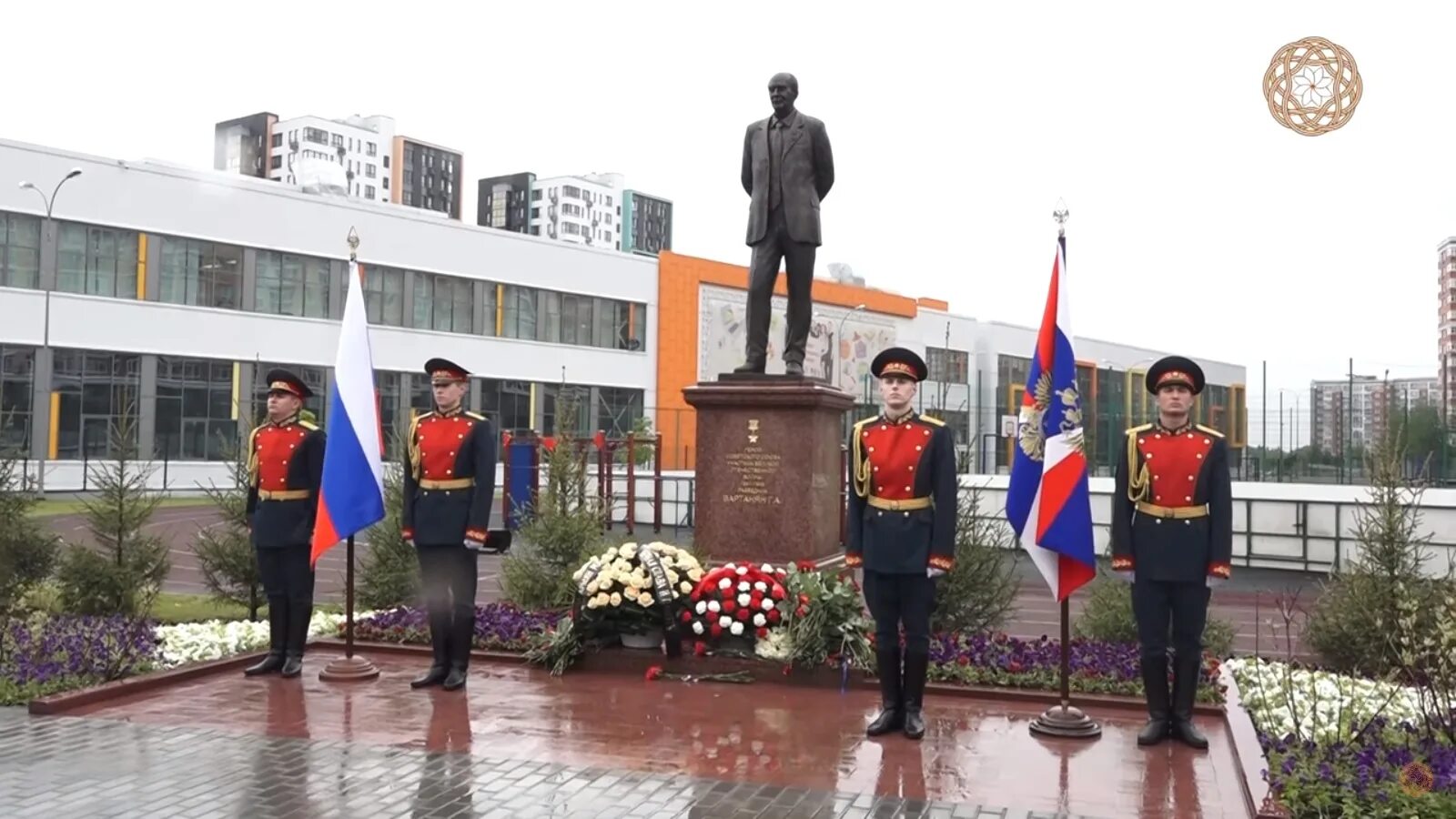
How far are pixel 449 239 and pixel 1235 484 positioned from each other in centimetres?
2934

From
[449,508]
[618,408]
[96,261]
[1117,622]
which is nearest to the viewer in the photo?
[449,508]

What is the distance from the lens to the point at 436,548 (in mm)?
7949

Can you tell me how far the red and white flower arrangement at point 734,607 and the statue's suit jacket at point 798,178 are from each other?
9.76 feet

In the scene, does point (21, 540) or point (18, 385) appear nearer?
point (21, 540)

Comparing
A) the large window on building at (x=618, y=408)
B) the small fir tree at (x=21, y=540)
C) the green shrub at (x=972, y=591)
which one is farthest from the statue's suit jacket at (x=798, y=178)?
the large window on building at (x=618, y=408)

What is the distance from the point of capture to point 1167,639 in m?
6.65

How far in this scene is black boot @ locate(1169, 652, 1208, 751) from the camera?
6566mm

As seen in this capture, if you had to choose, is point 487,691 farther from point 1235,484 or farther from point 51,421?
point 51,421

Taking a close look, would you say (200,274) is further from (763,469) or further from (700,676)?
(700,676)

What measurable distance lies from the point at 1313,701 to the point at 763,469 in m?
4.14

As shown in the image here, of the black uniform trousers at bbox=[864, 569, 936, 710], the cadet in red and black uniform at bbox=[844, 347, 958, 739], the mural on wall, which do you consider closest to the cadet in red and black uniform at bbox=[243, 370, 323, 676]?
the cadet in red and black uniform at bbox=[844, 347, 958, 739]

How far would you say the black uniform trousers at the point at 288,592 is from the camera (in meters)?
8.35

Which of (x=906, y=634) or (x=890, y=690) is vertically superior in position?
(x=906, y=634)

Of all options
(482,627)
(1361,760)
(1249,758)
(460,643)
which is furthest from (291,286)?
(1361,760)
